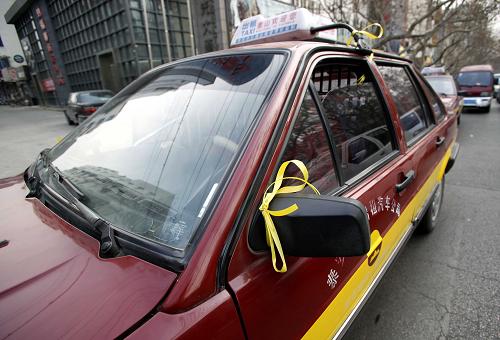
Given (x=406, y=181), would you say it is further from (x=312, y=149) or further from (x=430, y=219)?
(x=430, y=219)

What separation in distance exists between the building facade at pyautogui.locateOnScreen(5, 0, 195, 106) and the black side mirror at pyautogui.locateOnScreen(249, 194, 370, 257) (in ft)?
51.7

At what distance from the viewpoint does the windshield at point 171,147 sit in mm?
1029

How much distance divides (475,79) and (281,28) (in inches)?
561

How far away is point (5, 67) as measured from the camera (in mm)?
34000

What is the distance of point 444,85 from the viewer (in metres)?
8.66

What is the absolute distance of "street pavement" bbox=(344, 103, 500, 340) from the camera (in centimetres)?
198

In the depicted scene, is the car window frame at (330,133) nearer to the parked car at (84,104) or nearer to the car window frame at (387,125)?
the car window frame at (387,125)

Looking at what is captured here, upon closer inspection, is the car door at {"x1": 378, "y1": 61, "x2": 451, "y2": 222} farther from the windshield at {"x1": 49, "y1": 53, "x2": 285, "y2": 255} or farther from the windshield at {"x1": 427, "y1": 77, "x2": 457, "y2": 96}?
the windshield at {"x1": 427, "y1": 77, "x2": 457, "y2": 96}

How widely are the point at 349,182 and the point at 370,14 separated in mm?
13196

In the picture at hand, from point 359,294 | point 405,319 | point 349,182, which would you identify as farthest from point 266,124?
point 405,319

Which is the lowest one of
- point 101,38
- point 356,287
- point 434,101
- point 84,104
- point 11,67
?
point 84,104

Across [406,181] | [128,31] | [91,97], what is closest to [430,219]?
[406,181]

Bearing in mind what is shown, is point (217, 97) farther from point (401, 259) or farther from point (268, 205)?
point (401, 259)

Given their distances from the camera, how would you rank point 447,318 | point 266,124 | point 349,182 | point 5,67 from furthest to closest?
point 5,67, point 447,318, point 349,182, point 266,124
